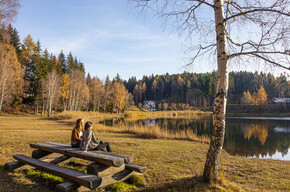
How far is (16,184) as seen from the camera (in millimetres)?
3633

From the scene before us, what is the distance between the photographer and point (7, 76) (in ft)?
76.1

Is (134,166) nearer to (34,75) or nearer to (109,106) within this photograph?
(34,75)

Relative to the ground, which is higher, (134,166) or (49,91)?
(49,91)

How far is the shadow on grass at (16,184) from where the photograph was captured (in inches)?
135

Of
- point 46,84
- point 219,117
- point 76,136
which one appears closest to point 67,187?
point 76,136

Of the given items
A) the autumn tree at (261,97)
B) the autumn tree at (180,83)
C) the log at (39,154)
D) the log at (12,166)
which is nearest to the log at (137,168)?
the log at (39,154)

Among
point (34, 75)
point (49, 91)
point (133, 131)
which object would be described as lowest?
point (133, 131)

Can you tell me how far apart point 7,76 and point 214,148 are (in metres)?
27.8

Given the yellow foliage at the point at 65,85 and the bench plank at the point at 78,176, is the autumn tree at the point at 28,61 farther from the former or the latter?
the bench plank at the point at 78,176

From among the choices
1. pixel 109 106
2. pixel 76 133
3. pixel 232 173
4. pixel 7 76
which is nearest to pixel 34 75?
pixel 7 76

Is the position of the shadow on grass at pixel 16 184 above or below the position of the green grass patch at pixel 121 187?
above

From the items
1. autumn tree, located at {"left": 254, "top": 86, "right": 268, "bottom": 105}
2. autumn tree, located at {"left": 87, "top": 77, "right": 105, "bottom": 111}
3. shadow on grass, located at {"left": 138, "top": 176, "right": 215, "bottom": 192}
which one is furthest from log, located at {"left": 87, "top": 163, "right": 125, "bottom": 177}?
autumn tree, located at {"left": 254, "top": 86, "right": 268, "bottom": 105}

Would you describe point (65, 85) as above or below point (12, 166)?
above

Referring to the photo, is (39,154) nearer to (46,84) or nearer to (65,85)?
(46,84)
